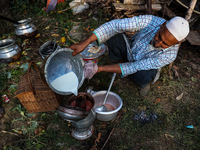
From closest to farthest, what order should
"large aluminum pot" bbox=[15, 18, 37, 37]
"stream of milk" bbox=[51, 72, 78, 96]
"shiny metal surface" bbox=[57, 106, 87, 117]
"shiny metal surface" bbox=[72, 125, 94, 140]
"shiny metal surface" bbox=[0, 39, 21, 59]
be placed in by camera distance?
1. "shiny metal surface" bbox=[57, 106, 87, 117]
2. "stream of milk" bbox=[51, 72, 78, 96]
3. "shiny metal surface" bbox=[72, 125, 94, 140]
4. "shiny metal surface" bbox=[0, 39, 21, 59]
5. "large aluminum pot" bbox=[15, 18, 37, 37]

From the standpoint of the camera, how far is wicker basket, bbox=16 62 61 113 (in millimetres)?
2410

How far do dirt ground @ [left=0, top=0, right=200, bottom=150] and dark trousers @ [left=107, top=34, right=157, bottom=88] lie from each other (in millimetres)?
423

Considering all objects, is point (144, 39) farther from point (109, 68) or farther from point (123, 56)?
point (109, 68)

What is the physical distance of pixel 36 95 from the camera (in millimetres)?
2428

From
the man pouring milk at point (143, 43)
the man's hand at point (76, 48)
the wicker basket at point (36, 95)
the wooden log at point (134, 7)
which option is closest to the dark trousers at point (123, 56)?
the man pouring milk at point (143, 43)

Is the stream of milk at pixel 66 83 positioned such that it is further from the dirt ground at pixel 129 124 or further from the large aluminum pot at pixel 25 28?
the large aluminum pot at pixel 25 28

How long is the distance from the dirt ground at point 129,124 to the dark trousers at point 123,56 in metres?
0.42

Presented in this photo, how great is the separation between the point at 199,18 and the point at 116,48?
110 inches

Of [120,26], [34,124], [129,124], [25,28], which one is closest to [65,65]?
[120,26]

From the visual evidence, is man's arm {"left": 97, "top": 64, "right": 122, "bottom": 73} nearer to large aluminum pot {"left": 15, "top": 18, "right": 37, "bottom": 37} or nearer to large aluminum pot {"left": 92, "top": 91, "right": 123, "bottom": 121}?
large aluminum pot {"left": 92, "top": 91, "right": 123, "bottom": 121}

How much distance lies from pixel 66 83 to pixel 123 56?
5.11 feet

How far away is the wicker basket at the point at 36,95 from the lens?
2410 mm

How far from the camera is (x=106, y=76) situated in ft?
11.2

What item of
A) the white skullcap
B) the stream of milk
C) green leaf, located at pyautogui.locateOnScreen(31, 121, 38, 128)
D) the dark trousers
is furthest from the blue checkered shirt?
green leaf, located at pyautogui.locateOnScreen(31, 121, 38, 128)
